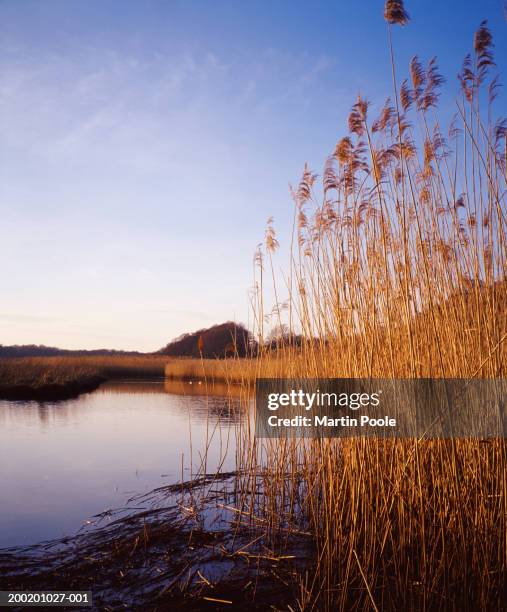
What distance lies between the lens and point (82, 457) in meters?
6.11

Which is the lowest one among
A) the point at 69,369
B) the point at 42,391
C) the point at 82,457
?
the point at 82,457

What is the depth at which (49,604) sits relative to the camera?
229 cm

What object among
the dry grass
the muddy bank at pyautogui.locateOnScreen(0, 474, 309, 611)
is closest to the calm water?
the muddy bank at pyautogui.locateOnScreen(0, 474, 309, 611)

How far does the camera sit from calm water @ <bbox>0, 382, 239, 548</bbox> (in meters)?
3.90

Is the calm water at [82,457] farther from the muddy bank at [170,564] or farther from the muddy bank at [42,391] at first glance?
the muddy bank at [42,391]

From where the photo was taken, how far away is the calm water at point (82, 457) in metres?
3.90

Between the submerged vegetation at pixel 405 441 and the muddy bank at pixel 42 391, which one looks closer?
the submerged vegetation at pixel 405 441

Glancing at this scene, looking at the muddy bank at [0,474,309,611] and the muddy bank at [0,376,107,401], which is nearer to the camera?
the muddy bank at [0,474,309,611]

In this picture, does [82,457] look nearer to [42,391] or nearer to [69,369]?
[42,391]

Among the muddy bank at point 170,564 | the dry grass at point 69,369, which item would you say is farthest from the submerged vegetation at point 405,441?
the dry grass at point 69,369

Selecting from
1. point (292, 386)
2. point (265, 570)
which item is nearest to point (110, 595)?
point (265, 570)

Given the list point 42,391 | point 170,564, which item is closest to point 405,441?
point 170,564

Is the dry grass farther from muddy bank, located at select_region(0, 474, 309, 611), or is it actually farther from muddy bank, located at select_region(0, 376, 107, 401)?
muddy bank, located at select_region(0, 474, 309, 611)

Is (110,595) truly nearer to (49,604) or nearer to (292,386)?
(49,604)
